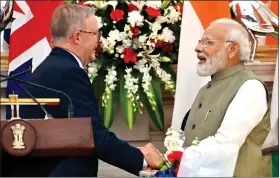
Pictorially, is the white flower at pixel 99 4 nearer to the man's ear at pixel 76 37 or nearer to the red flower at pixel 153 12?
the red flower at pixel 153 12

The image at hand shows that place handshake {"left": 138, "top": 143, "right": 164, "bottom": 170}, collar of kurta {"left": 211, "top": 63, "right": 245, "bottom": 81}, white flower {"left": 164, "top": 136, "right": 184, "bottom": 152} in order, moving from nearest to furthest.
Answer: handshake {"left": 138, "top": 143, "right": 164, "bottom": 170}, white flower {"left": 164, "top": 136, "right": 184, "bottom": 152}, collar of kurta {"left": 211, "top": 63, "right": 245, "bottom": 81}

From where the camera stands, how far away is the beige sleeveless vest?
455 centimetres

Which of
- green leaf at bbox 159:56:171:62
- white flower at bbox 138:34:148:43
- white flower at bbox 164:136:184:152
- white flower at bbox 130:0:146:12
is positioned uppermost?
white flower at bbox 130:0:146:12

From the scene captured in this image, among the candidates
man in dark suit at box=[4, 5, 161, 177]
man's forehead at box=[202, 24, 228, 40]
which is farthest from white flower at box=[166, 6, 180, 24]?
man in dark suit at box=[4, 5, 161, 177]

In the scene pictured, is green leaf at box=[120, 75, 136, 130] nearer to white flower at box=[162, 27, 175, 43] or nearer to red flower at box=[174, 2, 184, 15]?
white flower at box=[162, 27, 175, 43]

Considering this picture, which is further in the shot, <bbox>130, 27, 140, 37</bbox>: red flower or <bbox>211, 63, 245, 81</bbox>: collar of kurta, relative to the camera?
<bbox>130, 27, 140, 37</bbox>: red flower

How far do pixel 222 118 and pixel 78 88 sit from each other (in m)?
0.95

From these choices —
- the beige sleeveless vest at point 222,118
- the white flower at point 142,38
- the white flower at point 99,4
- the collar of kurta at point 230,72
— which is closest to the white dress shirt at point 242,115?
the beige sleeveless vest at point 222,118

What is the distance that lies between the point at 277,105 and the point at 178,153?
190 centimetres

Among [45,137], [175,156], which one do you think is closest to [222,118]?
[175,156]

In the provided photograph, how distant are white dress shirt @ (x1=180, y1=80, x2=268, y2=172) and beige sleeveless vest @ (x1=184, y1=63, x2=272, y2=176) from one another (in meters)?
0.07

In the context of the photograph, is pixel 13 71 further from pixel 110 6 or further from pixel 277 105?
pixel 277 105

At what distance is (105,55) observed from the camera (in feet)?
19.0

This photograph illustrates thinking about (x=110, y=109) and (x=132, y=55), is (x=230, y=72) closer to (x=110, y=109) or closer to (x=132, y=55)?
(x=132, y=55)
